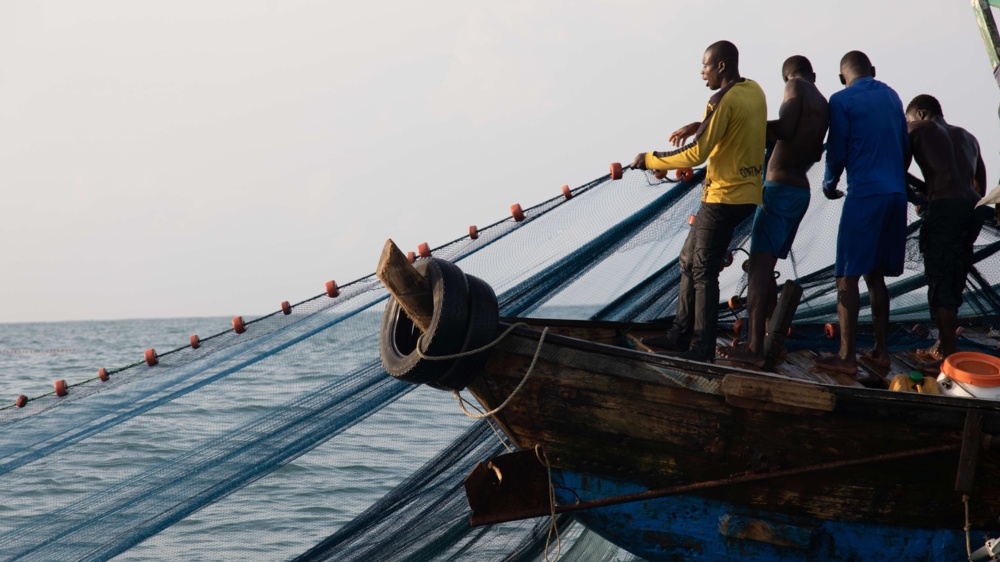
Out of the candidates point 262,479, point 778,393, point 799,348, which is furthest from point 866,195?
point 262,479

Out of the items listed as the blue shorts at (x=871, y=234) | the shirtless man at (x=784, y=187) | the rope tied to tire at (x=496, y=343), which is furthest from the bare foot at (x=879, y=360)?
the rope tied to tire at (x=496, y=343)

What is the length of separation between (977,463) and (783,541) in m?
1.01

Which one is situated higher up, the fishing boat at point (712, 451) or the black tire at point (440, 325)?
the black tire at point (440, 325)

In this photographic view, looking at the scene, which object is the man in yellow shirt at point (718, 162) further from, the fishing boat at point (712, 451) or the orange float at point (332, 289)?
the orange float at point (332, 289)

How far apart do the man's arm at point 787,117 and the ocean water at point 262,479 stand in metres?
2.57

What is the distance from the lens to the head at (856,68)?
206 inches

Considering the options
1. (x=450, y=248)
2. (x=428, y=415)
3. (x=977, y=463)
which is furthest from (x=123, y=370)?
(x=428, y=415)

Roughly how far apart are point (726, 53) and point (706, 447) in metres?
2.04

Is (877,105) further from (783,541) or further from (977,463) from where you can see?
(783,541)

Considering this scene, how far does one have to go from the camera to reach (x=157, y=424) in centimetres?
779

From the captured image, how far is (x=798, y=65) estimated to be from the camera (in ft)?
16.5

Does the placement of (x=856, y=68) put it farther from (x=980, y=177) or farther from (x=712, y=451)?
(x=712, y=451)

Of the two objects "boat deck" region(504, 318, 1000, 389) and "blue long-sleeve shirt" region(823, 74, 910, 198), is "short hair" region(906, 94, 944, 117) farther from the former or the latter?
"boat deck" region(504, 318, 1000, 389)

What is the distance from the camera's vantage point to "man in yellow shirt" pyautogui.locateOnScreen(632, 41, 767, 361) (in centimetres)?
439
